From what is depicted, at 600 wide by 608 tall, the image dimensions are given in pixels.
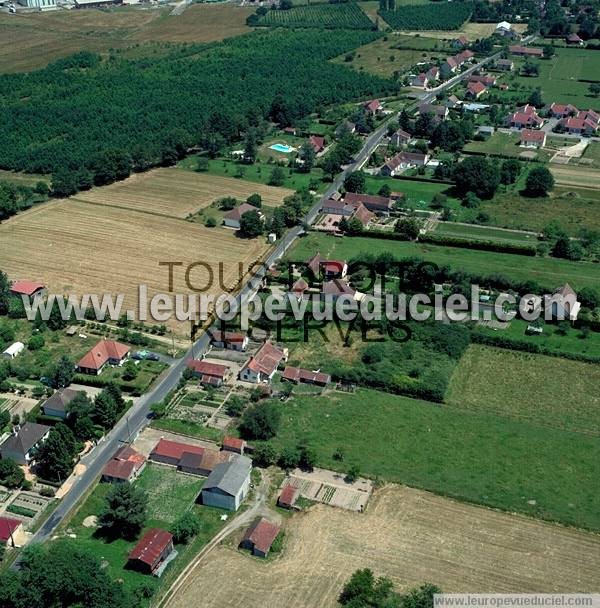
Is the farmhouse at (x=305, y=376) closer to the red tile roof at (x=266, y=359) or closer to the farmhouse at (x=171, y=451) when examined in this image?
the red tile roof at (x=266, y=359)

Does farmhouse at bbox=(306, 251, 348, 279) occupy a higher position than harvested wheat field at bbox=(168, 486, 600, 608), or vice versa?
farmhouse at bbox=(306, 251, 348, 279)

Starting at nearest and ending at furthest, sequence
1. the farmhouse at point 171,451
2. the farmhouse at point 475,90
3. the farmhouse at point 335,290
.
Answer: the farmhouse at point 171,451
the farmhouse at point 335,290
the farmhouse at point 475,90

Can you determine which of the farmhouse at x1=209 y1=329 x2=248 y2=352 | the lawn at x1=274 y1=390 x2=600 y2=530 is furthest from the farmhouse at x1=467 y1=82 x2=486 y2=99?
the lawn at x1=274 y1=390 x2=600 y2=530

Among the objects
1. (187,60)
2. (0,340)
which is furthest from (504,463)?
(187,60)

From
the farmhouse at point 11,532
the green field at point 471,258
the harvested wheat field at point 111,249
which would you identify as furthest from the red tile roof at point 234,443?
the green field at point 471,258

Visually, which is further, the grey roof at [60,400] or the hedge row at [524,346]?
the hedge row at [524,346]

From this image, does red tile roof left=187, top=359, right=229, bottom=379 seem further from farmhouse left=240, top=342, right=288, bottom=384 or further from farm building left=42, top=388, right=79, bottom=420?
farm building left=42, top=388, right=79, bottom=420

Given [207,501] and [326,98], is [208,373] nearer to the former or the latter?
[207,501]

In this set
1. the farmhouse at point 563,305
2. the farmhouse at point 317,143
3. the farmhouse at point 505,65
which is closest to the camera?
the farmhouse at point 563,305
